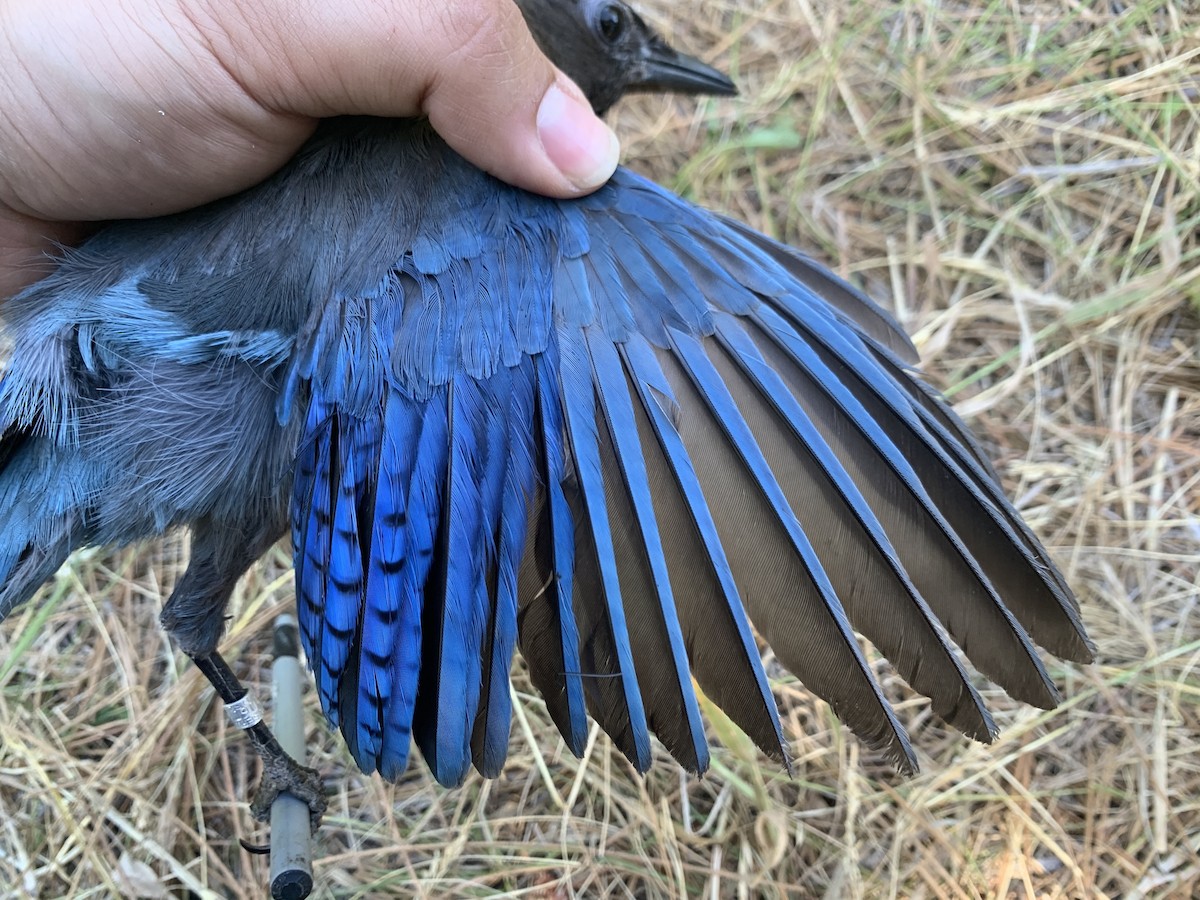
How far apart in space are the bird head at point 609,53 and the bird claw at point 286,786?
1568 mm

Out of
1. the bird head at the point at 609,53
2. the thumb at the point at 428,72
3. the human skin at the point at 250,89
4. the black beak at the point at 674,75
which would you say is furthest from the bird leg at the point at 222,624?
the black beak at the point at 674,75

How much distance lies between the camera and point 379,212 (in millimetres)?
1514

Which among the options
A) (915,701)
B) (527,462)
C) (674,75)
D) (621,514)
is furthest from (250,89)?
Result: (915,701)

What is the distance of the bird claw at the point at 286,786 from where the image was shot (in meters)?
1.89

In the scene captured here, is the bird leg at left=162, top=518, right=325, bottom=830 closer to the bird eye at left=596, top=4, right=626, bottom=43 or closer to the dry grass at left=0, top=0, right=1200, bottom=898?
the dry grass at left=0, top=0, right=1200, bottom=898

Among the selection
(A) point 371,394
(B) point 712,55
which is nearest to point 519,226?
(A) point 371,394

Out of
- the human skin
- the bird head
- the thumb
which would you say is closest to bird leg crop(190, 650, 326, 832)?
the human skin

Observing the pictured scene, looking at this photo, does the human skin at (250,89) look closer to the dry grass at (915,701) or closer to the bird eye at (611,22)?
the bird eye at (611,22)

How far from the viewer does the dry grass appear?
194cm

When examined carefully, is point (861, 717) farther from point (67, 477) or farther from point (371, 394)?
point (67, 477)

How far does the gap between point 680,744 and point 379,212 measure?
0.93 m

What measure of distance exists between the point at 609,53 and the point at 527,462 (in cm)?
117

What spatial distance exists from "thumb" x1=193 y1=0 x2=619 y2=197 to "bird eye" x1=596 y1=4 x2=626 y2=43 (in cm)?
55

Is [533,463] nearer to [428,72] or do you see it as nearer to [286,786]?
[428,72]
